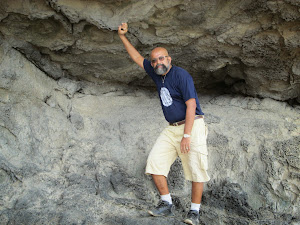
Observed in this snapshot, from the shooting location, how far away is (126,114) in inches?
184

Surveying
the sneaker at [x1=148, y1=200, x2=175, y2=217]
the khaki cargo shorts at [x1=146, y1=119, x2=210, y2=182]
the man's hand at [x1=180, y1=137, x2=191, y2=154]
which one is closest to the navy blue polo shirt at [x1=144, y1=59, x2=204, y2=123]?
the khaki cargo shorts at [x1=146, y1=119, x2=210, y2=182]

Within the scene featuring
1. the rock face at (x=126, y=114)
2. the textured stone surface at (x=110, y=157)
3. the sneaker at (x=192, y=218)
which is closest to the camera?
the sneaker at (x=192, y=218)

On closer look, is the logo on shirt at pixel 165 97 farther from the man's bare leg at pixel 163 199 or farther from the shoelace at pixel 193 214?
the shoelace at pixel 193 214

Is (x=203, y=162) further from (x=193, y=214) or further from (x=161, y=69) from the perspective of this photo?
(x=161, y=69)

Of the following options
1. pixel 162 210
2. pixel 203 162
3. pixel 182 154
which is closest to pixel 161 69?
pixel 182 154

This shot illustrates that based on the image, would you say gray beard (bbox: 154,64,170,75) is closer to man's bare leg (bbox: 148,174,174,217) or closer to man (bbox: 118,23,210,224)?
man (bbox: 118,23,210,224)

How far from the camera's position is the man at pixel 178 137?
3.20 metres

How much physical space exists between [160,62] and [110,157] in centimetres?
142

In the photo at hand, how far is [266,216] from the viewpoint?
12.6 ft

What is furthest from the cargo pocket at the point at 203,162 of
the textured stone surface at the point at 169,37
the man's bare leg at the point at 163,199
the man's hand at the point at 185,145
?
the textured stone surface at the point at 169,37

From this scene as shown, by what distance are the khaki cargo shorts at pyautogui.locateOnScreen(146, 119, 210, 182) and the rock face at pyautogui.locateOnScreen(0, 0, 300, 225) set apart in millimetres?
464

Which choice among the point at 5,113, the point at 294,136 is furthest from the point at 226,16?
the point at 5,113

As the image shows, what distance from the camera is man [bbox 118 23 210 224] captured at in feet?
10.5

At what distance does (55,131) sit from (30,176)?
688mm
